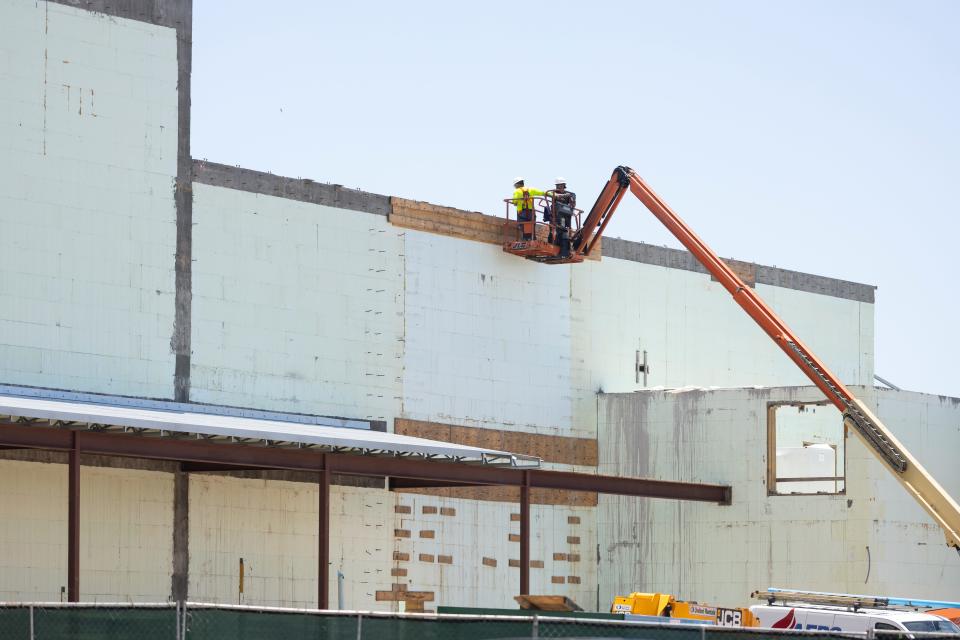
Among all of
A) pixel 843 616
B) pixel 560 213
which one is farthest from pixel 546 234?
pixel 843 616

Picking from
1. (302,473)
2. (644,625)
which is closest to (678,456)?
(302,473)

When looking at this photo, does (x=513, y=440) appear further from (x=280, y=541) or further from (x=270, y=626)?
(x=270, y=626)

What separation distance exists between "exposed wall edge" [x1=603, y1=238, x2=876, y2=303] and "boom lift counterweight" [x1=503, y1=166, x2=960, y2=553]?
2.61 m

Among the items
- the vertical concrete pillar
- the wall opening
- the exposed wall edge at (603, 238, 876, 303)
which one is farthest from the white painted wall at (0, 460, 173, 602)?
the exposed wall edge at (603, 238, 876, 303)

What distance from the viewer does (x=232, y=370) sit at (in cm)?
3888

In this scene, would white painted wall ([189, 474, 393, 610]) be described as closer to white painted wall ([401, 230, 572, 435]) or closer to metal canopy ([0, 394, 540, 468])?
metal canopy ([0, 394, 540, 468])

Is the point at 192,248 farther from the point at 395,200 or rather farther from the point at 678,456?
the point at 678,456

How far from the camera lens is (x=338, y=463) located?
116 ft

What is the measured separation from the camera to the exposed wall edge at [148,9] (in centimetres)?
3722

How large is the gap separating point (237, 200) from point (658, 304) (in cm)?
1553

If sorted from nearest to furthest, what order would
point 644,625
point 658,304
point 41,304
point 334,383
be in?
point 644,625
point 41,304
point 334,383
point 658,304

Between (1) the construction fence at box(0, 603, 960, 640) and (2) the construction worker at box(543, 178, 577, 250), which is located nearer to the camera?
(1) the construction fence at box(0, 603, 960, 640)

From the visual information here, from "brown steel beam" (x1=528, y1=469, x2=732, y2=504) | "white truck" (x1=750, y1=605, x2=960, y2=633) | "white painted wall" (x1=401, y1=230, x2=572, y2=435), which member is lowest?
"white truck" (x1=750, y1=605, x2=960, y2=633)

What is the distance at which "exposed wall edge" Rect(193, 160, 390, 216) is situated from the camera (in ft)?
128
